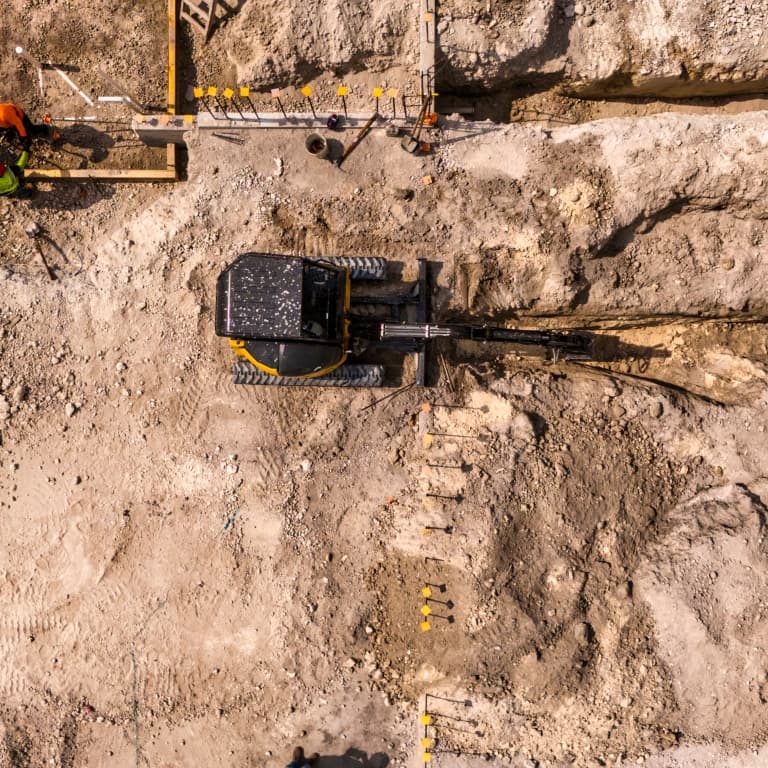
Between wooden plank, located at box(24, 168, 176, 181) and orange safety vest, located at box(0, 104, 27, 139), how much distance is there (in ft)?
2.50

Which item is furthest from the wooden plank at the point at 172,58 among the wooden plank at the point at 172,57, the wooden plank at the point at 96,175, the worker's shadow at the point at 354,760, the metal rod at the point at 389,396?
the worker's shadow at the point at 354,760

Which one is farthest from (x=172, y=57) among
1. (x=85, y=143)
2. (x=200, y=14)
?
(x=85, y=143)

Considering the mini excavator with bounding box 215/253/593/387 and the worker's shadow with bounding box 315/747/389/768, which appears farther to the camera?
the worker's shadow with bounding box 315/747/389/768

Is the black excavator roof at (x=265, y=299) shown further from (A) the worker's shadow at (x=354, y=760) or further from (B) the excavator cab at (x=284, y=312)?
(A) the worker's shadow at (x=354, y=760)

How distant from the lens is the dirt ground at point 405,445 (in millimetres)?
9305

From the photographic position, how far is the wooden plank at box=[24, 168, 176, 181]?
10.7 meters

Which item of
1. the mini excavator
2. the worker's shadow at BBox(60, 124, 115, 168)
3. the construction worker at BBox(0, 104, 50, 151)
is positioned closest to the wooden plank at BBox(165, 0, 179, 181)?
the worker's shadow at BBox(60, 124, 115, 168)

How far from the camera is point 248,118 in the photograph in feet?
33.8

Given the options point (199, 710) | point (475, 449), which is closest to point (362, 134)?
point (475, 449)

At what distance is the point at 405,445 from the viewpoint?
9.95 m

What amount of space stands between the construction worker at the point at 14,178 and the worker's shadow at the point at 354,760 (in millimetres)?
12139

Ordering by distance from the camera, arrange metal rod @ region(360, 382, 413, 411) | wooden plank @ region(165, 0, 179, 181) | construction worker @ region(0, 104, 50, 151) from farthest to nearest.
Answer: wooden plank @ region(165, 0, 179, 181) → construction worker @ region(0, 104, 50, 151) → metal rod @ region(360, 382, 413, 411)

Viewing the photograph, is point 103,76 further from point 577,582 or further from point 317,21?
point 577,582

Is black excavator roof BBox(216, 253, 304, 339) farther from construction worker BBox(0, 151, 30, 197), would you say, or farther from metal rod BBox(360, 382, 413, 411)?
construction worker BBox(0, 151, 30, 197)
